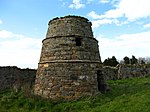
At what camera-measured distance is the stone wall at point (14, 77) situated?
16.5 m

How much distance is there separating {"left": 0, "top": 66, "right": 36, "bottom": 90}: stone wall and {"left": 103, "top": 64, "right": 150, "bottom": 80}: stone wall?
7592 millimetres

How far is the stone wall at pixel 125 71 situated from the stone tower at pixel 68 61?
10479 mm

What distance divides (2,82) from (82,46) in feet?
22.9

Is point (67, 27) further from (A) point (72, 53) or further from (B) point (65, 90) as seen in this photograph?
(B) point (65, 90)

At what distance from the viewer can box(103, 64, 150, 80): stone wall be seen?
23.4 metres

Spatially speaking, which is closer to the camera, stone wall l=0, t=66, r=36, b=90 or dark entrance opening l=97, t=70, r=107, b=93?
dark entrance opening l=97, t=70, r=107, b=93

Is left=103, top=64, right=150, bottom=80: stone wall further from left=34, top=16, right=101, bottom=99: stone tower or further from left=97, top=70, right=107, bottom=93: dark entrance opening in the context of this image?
left=34, top=16, right=101, bottom=99: stone tower

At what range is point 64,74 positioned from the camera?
1181cm

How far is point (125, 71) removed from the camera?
79.3 feet

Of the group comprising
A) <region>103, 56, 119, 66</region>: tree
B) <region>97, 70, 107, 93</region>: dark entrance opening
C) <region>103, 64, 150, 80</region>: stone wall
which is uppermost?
<region>103, 56, 119, 66</region>: tree

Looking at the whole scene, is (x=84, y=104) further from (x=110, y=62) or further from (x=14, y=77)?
(x=110, y=62)

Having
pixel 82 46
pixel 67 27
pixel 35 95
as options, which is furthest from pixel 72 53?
pixel 35 95

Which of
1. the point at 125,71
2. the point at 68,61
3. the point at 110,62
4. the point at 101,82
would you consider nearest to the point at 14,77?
the point at 68,61

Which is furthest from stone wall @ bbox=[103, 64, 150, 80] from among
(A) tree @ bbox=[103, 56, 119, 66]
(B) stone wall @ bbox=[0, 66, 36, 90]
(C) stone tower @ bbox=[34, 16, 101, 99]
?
(C) stone tower @ bbox=[34, 16, 101, 99]
